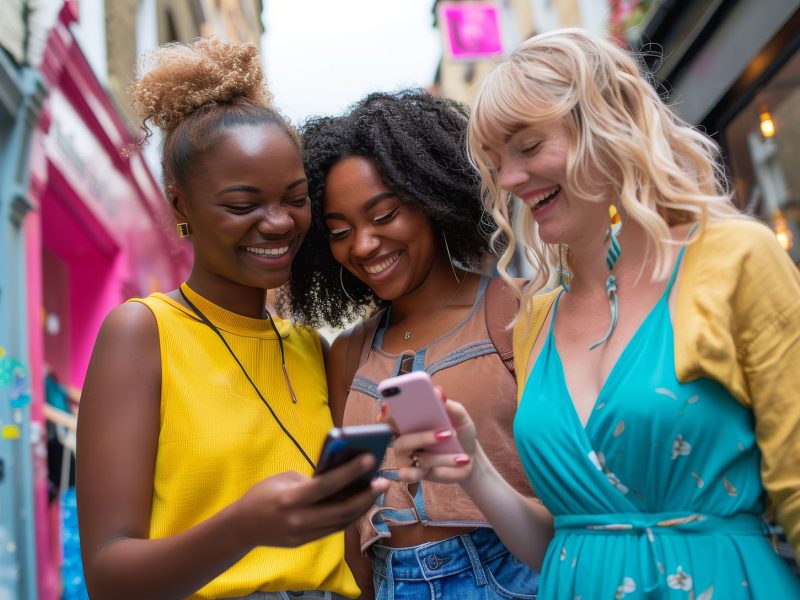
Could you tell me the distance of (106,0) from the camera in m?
7.63

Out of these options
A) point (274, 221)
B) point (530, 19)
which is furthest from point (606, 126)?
point (530, 19)

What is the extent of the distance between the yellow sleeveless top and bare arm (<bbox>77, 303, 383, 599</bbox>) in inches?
2.0

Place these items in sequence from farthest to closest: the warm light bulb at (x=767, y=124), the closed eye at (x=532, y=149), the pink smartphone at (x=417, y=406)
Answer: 1. the warm light bulb at (x=767, y=124)
2. the closed eye at (x=532, y=149)
3. the pink smartphone at (x=417, y=406)

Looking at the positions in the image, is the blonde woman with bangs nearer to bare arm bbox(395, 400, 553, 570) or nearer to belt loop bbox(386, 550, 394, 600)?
bare arm bbox(395, 400, 553, 570)

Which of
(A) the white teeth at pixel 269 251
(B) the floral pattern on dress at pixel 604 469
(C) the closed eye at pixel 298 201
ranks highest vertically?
(B) the floral pattern on dress at pixel 604 469

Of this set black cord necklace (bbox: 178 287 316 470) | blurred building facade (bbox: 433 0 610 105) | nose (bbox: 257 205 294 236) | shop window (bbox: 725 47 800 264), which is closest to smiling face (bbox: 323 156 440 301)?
nose (bbox: 257 205 294 236)

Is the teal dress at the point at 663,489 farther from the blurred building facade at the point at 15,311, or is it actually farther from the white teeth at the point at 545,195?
the blurred building facade at the point at 15,311

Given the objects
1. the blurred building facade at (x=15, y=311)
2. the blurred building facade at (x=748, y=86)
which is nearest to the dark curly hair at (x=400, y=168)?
the blurred building facade at (x=15, y=311)

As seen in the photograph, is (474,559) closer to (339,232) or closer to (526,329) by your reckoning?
(526,329)

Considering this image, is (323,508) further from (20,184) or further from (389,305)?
(20,184)

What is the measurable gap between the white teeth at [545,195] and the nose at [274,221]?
665mm

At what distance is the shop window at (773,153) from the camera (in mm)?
5312

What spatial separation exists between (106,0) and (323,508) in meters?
7.19

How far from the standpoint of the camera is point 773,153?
18.5ft
